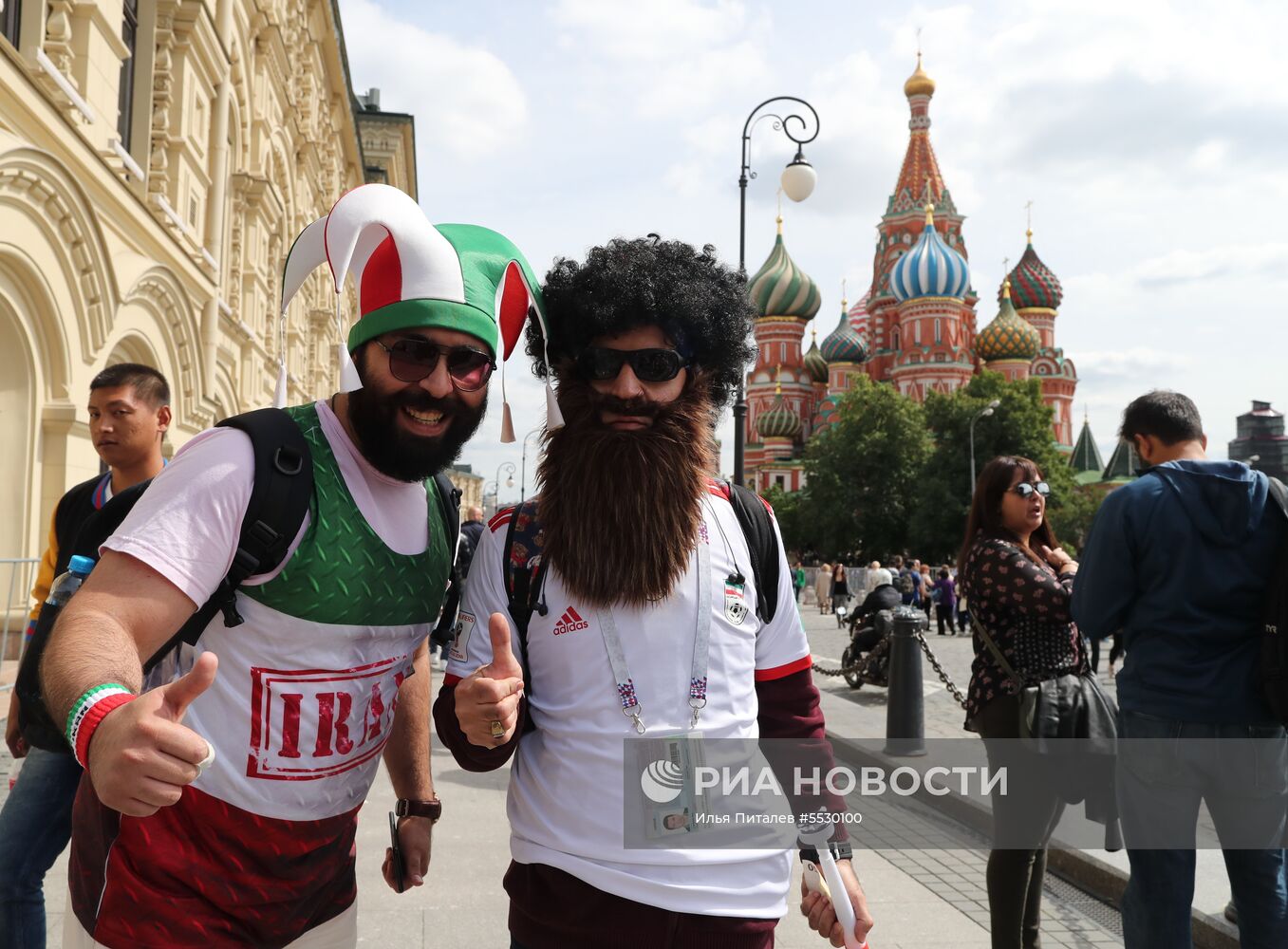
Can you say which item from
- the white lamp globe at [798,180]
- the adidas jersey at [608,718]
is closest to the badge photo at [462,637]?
the adidas jersey at [608,718]

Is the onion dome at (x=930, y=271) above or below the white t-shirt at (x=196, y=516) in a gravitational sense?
above

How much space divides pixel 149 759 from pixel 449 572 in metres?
0.93

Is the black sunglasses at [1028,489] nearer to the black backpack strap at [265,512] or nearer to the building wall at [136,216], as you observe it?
the black backpack strap at [265,512]

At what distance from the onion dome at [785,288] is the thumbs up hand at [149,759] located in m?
73.6

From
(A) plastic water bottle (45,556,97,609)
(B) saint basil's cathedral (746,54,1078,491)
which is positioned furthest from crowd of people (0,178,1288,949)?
(B) saint basil's cathedral (746,54,1078,491)

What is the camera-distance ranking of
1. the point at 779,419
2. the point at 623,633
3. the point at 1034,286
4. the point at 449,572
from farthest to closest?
1. the point at 779,419
2. the point at 1034,286
3. the point at 449,572
4. the point at 623,633

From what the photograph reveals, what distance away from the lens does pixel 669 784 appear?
1896 mm

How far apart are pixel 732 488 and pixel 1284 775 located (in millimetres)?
1940

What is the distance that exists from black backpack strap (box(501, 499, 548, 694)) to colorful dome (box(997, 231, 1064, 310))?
73.2 meters

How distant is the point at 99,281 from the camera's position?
9.58 metres

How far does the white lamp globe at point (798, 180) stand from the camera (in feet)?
44.7

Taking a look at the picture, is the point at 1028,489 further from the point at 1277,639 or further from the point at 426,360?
the point at 426,360

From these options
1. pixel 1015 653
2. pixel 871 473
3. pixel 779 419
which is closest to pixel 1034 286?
pixel 779 419

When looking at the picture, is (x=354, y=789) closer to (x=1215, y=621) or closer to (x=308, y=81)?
(x=1215, y=621)
